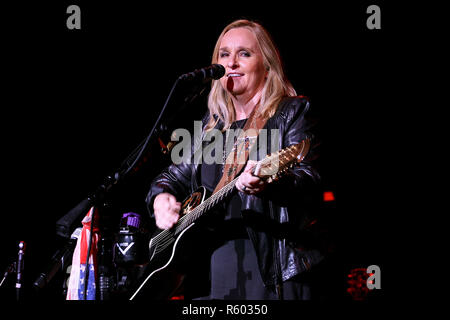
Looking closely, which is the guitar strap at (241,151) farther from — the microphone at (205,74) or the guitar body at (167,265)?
the microphone at (205,74)

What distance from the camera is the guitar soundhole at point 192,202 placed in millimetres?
2477

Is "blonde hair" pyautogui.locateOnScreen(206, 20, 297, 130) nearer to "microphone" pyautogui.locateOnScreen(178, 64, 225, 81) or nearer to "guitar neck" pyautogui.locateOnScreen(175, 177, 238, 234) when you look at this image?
"microphone" pyautogui.locateOnScreen(178, 64, 225, 81)

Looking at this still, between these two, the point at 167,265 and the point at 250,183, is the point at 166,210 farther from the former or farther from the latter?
the point at 250,183

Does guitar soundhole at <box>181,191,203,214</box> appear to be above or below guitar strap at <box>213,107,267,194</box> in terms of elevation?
below

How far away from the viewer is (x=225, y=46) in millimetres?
2688

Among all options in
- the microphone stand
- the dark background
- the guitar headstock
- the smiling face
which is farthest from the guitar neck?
the dark background

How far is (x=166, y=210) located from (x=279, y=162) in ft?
2.94

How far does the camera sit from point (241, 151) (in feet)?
7.94

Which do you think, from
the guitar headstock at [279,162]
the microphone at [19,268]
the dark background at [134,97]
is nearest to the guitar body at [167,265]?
the guitar headstock at [279,162]

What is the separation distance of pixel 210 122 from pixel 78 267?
1.31m

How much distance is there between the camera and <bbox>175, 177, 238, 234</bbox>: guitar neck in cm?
222

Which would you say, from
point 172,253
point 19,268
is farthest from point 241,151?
point 19,268

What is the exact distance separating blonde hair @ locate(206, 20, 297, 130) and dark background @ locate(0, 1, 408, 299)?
3.35 feet
